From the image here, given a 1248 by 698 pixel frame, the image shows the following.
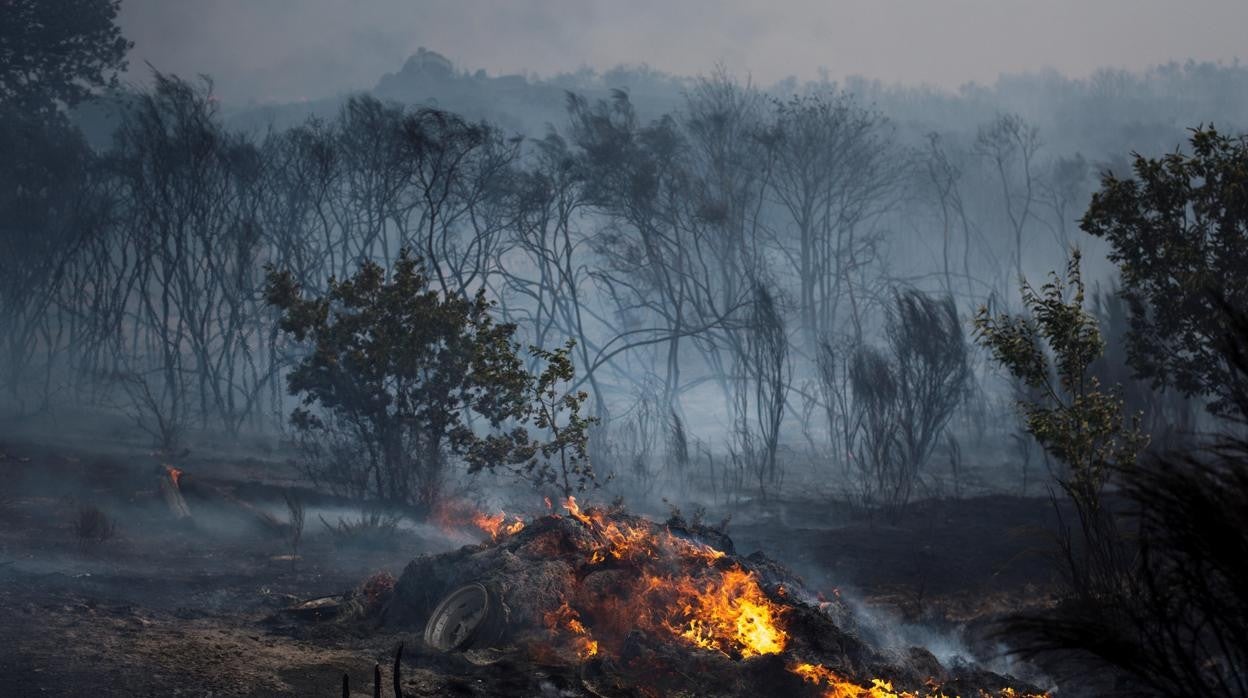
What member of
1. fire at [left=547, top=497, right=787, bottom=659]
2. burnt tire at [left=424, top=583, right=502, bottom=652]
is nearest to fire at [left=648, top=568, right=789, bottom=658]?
fire at [left=547, top=497, right=787, bottom=659]

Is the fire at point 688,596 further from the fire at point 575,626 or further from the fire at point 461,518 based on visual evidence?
the fire at point 461,518

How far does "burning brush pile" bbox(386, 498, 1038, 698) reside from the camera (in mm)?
10438

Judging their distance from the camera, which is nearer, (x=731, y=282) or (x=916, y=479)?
(x=916, y=479)

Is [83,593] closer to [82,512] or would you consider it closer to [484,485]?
[82,512]

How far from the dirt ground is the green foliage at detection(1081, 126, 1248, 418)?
361cm

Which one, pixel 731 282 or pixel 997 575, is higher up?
pixel 731 282

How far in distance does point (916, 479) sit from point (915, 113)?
298 feet

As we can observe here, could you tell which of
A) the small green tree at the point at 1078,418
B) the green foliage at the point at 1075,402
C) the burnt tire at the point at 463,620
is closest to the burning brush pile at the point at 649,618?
the burnt tire at the point at 463,620

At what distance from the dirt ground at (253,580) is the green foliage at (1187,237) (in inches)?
142

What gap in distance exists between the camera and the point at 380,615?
13.4 meters

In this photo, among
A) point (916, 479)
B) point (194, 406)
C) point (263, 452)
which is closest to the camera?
point (916, 479)

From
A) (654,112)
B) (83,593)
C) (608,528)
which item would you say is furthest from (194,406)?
(654,112)

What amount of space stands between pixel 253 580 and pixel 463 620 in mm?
5464

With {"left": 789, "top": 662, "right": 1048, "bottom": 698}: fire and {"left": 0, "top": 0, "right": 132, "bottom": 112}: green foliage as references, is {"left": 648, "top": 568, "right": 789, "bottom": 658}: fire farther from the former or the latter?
{"left": 0, "top": 0, "right": 132, "bottom": 112}: green foliage
